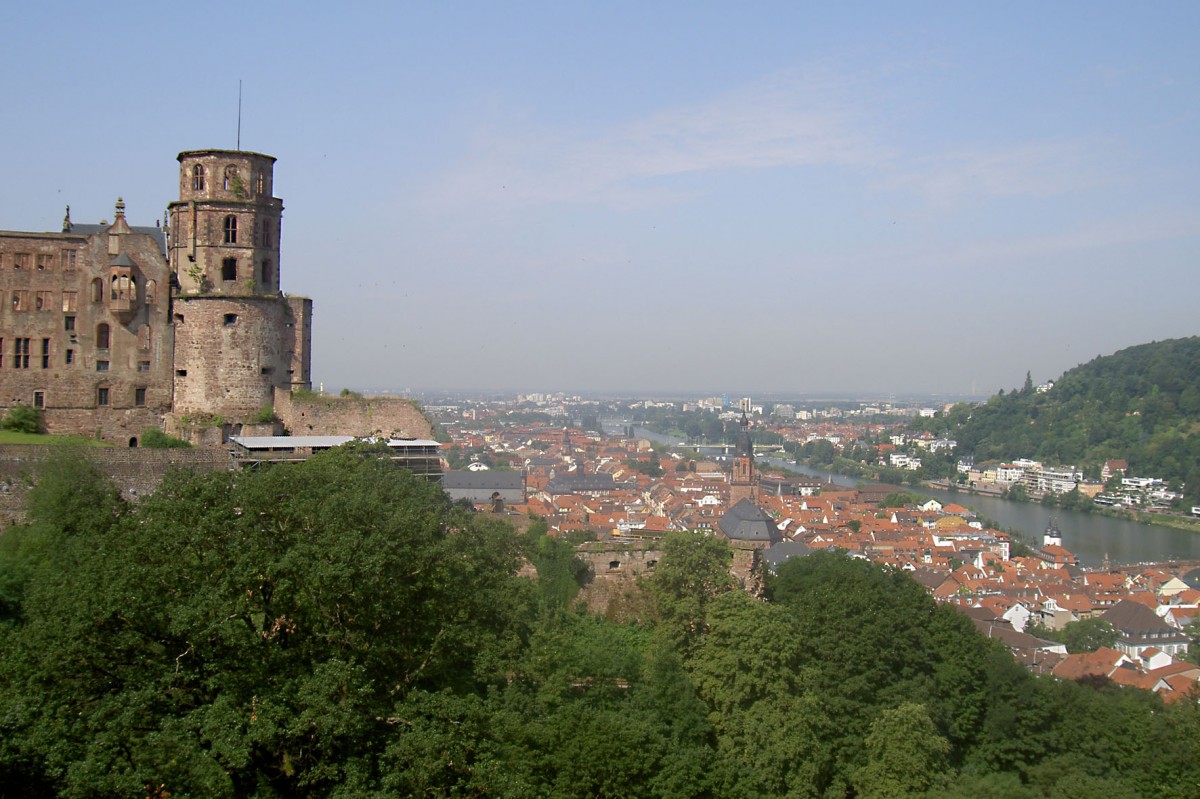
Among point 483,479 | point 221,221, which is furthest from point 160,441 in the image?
point 483,479

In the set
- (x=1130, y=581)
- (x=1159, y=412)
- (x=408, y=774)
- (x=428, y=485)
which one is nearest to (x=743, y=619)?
(x=428, y=485)

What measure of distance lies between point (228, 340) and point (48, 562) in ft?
26.8

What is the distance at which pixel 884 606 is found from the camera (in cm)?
2416

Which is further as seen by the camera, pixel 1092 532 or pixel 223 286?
pixel 1092 532

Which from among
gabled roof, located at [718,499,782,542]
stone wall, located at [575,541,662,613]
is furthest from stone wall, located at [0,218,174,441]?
gabled roof, located at [718,499,782,542]

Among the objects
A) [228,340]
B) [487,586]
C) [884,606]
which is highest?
[228,340]

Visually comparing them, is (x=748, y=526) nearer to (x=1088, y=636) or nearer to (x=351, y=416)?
(x=1088, y=636)

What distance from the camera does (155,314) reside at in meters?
25.6

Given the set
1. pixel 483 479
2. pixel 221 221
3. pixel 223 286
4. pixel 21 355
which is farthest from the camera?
pixel 483 479

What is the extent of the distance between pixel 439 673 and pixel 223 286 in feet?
43.3

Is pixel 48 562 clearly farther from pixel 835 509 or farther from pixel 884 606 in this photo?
pixel 835 509

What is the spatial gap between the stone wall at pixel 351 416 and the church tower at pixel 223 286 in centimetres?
68

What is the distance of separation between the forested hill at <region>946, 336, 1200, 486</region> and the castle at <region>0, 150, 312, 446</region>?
9939cm

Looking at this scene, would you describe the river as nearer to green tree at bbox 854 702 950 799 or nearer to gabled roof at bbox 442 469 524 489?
gabled roof at bbox 442 469 524 489
